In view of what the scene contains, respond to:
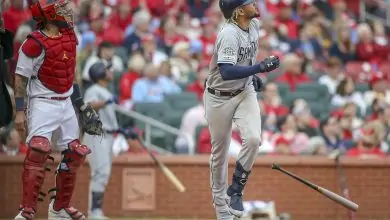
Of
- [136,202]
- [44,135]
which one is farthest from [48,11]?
[136,202]

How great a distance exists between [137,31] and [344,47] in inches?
149

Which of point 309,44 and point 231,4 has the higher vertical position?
point 231,4

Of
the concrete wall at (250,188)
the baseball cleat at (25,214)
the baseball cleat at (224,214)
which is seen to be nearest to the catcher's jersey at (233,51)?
the baseball cleat at (224,214)

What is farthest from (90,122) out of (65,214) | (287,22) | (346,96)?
(287,22)

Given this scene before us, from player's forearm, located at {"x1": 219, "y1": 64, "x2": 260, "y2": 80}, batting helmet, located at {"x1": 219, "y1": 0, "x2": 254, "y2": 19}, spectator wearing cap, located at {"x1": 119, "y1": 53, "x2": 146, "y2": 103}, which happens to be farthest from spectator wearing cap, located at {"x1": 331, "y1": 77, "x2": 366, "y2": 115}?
player's forearm, located at {"x1": 219, "y1": 64, "x2": 260, "y2": 80}

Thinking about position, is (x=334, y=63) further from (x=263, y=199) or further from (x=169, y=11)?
(x=263, y=199)

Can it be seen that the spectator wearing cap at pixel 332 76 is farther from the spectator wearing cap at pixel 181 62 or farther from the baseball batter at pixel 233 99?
the baseball batter at pixel 233 99

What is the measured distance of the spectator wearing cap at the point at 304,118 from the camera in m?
16.0

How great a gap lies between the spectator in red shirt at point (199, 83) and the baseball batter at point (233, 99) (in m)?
6.20

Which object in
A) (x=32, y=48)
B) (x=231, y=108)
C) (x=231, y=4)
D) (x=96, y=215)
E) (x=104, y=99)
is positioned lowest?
(x=96, y=215)

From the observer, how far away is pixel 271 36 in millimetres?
18844

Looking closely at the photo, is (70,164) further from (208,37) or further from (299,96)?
(208,37)

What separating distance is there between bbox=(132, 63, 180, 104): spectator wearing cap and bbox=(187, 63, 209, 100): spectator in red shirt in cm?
35

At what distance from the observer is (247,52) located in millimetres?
10266
